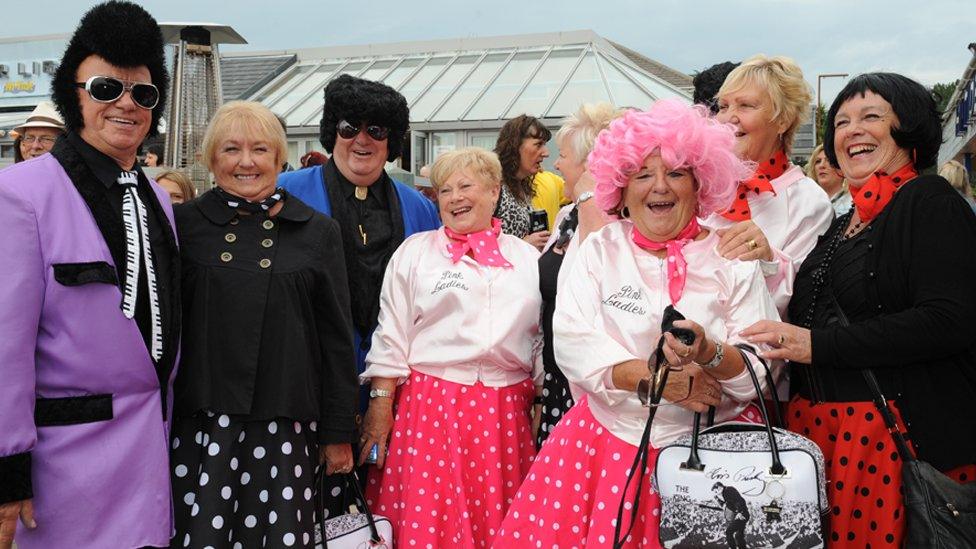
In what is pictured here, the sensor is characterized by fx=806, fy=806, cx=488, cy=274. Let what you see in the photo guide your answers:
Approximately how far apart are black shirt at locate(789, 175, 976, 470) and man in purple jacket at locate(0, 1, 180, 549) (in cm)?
210

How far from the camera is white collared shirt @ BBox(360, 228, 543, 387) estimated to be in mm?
3385

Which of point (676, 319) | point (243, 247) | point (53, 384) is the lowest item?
point (53, 384)

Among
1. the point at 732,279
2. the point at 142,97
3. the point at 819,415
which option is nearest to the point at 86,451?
the point at 142,97

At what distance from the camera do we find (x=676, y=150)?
263 centimetres

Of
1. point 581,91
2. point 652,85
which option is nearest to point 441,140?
point 581,91

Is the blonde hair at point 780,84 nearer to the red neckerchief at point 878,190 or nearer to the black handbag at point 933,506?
the red neckerchief at point 878,190

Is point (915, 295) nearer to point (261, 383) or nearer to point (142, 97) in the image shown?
point (261, 383)

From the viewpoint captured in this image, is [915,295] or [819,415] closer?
[915,295]

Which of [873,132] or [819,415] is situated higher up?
[873,132]

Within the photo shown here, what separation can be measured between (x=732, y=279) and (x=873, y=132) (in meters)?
0.71

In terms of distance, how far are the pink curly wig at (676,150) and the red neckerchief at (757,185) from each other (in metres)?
0.47

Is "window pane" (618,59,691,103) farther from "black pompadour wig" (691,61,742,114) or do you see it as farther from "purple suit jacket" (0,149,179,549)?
"purple suit jacket" (0,149,179,549)

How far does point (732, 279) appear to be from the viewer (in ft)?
8.60

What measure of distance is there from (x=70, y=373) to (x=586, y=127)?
2398 millimetres
